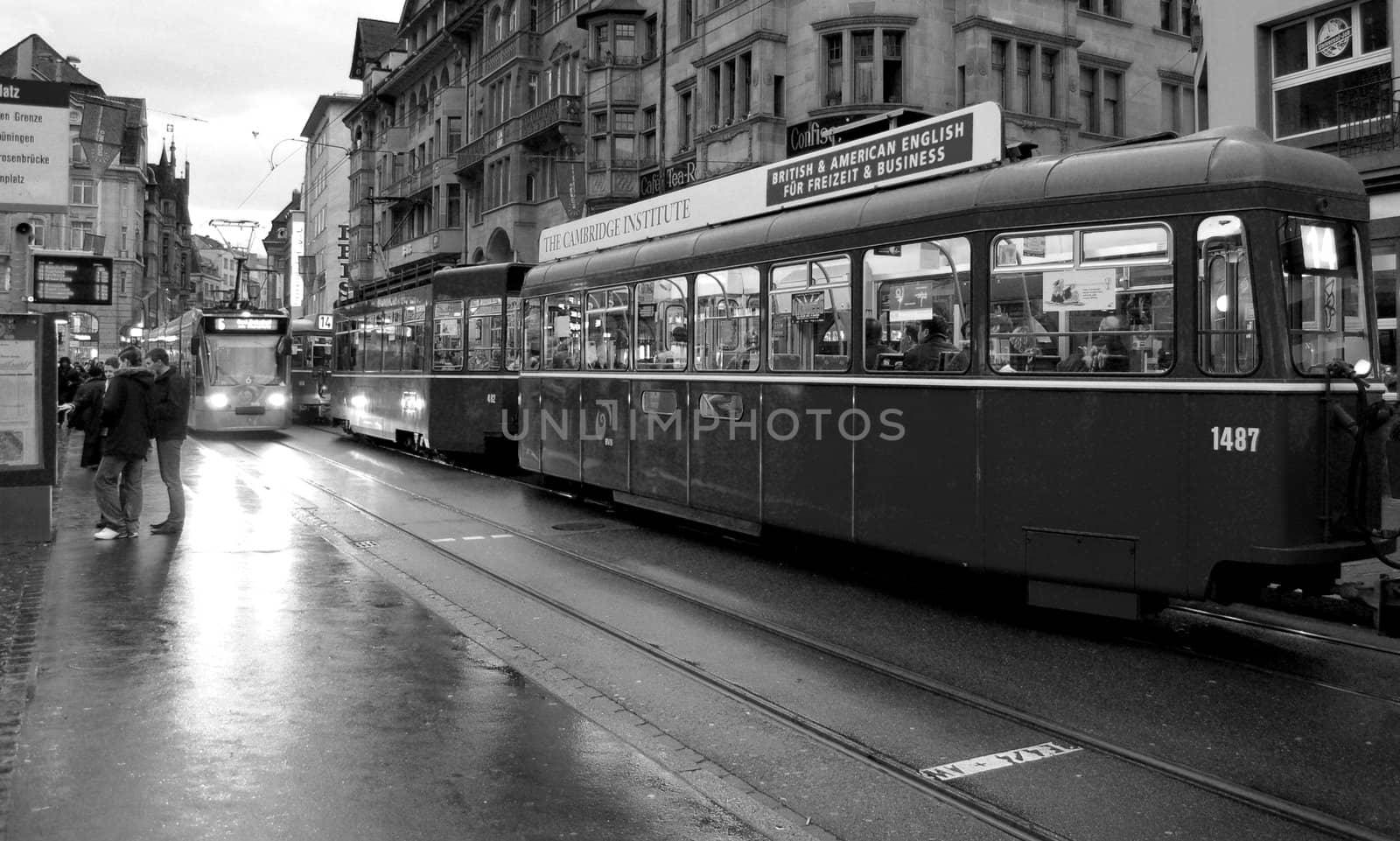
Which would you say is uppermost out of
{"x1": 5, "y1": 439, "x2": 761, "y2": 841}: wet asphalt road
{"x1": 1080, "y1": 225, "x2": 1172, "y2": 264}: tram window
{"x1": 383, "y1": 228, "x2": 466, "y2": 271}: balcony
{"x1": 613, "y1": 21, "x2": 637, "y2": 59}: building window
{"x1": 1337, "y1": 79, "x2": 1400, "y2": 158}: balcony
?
{"x1": 613, "y1": 21, "x2": 637, "y2": 59}: building window

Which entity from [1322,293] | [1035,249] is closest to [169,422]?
[1035,249]

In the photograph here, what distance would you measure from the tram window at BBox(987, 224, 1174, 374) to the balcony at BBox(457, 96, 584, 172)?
34836 mm

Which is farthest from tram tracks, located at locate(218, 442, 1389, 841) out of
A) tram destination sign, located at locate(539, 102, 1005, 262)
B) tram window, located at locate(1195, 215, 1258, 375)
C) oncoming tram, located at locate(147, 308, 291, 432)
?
oncoming tram, located at locate(147, 308, 291, 432)

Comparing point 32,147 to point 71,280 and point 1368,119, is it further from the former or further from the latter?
point 1368,119

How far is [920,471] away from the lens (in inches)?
345

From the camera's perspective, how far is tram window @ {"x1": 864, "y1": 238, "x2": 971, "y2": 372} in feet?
27.8

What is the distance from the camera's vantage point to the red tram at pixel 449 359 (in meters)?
19.2

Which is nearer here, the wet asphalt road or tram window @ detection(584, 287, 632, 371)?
the wet asphalt road

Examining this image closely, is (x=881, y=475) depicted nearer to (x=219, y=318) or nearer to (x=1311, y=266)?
(x=1311, y=266)

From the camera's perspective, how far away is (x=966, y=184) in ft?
27.9

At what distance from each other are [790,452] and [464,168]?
1702 inches

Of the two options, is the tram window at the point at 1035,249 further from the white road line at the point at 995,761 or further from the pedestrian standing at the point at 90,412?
the pedestrian standing at the point at 90,412

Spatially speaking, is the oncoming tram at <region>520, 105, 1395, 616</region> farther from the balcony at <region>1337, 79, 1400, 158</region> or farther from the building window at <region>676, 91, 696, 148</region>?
the building window at <region>676, 91, 696, 148</region>

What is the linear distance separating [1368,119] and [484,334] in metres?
13.0
